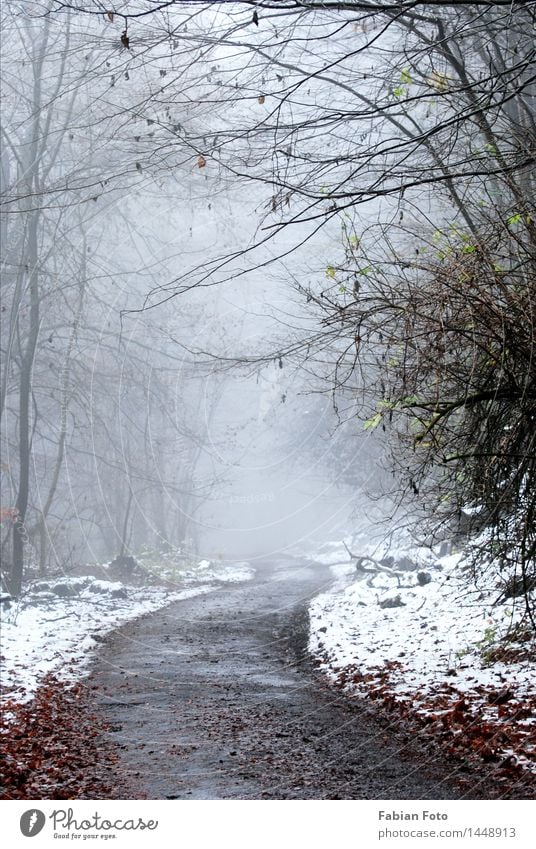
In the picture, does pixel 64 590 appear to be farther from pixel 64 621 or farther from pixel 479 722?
pixel 479 722

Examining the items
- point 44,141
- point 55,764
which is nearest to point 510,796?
point 55,764

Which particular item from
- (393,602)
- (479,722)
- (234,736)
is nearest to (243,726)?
(234,736)

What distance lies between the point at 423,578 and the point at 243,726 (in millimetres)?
6441

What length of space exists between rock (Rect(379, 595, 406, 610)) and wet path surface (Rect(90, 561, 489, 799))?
1248mm

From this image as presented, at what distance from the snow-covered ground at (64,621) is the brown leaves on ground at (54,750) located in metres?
0.57

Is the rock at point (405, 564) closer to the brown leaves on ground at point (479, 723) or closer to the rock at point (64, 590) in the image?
the rock at point (64, 590)

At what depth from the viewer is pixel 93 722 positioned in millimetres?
6141

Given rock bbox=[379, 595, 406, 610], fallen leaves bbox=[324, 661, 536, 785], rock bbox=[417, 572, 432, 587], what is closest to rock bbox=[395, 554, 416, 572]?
rock bbox=[417, 572, 432, 587]

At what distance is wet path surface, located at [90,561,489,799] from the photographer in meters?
4.15

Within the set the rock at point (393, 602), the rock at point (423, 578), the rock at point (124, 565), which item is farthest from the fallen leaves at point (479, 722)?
the rock at point (124, 565)

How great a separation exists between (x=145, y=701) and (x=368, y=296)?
4.30 metres

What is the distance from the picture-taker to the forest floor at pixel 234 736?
4.10 metres

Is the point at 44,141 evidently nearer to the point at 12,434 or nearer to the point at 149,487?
the point at 12,434

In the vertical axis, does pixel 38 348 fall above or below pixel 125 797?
above
